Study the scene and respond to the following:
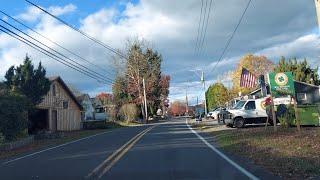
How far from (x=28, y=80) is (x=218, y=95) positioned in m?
70.6

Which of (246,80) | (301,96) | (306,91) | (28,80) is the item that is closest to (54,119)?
(28,80)

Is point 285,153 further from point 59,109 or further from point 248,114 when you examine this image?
point 59,109

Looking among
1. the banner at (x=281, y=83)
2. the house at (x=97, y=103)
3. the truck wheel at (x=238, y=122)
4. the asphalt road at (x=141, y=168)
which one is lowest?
the asphalt road at (x=141, y=168)

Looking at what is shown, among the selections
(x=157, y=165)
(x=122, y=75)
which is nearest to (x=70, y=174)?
(x=157, y=165)

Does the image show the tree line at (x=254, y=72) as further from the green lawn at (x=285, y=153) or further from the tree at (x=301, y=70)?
the green lawn at (x=285, y=153)

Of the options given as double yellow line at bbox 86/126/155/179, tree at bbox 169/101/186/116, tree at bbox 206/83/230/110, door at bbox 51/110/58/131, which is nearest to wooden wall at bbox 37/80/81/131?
door at bbox 51/110/58/131

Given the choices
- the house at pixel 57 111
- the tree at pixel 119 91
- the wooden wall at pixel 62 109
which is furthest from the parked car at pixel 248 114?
the tree at pixel 119 91

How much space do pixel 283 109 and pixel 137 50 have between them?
64.5 meters

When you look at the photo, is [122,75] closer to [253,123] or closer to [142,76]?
[142,76]

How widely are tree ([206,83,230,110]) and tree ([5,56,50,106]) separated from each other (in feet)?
215

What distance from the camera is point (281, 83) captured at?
93.1 ft

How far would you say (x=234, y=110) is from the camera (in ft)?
122

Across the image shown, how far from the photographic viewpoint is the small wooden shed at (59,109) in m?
50.1

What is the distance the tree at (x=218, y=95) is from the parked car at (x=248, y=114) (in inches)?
2607
